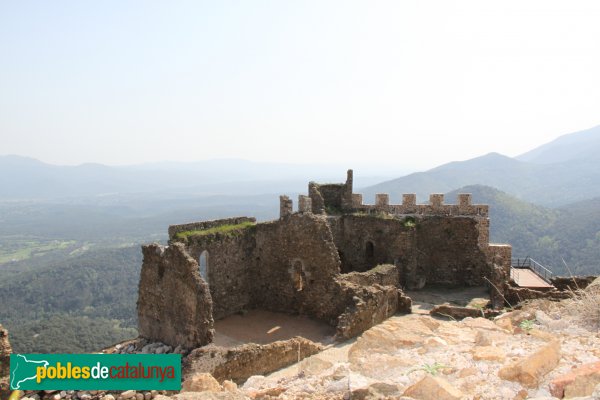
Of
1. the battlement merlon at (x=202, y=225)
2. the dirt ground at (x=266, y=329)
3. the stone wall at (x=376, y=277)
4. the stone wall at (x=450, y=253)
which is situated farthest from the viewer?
the stone wall at (x=450, y=253)

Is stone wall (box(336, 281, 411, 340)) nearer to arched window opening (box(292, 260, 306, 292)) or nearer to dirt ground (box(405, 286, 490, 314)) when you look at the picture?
dirt ground (box(405, 286, 490, 314))

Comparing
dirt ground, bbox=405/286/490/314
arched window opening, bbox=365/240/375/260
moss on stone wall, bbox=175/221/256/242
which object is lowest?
dirt ground, bbox=405/286/490/314

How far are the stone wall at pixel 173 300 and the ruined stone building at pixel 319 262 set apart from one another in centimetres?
4

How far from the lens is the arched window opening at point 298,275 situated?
20062 millimetres

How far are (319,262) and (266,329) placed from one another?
358 cm

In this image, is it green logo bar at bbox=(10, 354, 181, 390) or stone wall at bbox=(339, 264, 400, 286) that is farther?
stone wall at bbox=(339, 264, 400, 286)

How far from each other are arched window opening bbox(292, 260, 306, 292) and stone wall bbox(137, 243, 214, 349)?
224 inches

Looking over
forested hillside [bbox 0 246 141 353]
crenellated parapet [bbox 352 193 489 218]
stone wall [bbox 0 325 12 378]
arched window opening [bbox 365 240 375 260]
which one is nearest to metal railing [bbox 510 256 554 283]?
crenellated parapet [bbox 352 193 489 218]

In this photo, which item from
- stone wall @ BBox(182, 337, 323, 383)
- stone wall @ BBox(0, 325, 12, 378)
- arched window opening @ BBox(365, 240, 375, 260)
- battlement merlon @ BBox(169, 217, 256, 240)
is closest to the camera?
stone wall @ BBox(0, 325, 12, 378)

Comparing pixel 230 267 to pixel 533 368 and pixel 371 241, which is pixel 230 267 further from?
pixel 533 368

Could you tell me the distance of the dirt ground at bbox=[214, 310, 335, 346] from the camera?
57.0 feet

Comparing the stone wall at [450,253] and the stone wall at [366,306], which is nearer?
the stone wall at [366,306]

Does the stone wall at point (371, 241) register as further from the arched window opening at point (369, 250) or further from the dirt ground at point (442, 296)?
the dirt ground at point (442, 296)

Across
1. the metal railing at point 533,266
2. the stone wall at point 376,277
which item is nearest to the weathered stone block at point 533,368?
the stone wall at point 376,277
